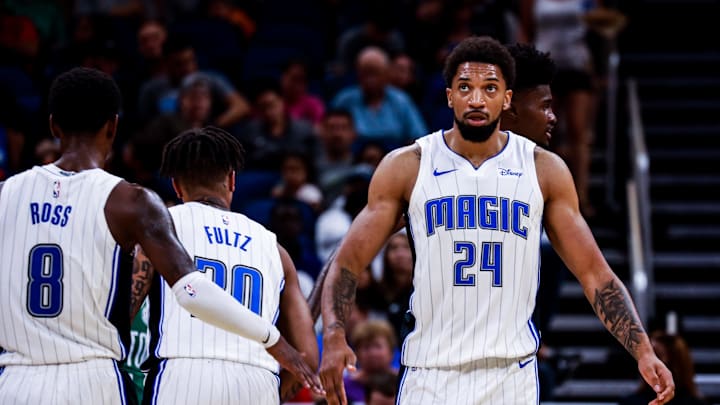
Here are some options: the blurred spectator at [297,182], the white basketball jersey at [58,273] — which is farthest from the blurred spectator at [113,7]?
the white basketball jersey at [58,273]

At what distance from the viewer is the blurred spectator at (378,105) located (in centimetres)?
1224

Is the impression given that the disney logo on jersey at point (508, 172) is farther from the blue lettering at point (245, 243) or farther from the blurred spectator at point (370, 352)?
the blurred spectator at point (370, 352)

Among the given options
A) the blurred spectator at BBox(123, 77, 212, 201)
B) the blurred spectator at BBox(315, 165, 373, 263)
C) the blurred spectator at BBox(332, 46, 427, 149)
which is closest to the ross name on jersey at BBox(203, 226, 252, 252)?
the blurred spectator at BBox(123, 77, 212, 201)

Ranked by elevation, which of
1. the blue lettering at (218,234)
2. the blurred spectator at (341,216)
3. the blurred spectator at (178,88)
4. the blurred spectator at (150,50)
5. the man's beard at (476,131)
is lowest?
the blue lettering at (218,234)

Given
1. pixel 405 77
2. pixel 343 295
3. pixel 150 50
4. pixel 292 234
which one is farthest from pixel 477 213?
pixel 150 50

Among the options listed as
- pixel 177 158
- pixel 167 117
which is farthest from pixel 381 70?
pixel 177 158

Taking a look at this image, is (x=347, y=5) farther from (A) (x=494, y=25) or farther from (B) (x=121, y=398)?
(B) (x=121, y=398)

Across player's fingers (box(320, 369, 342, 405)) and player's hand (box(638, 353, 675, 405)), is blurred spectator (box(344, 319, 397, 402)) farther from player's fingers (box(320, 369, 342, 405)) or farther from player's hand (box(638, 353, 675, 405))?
player's hand (box(638, 353, 675, 405))

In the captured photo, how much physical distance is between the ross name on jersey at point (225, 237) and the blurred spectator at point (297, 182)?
17.1 feet

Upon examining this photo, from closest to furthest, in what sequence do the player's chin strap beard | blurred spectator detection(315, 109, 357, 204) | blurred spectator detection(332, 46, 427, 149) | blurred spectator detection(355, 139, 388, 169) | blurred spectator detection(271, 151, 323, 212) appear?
1. the player's chin strap beard
2. blurred spectator detection(271, 151, 323, 212)
3. blurred spectator detection(355, 139, 388, 169)
4. blurred spectator detection(315, 109, 357, 204)
5. blurred spectator detection(332, 46, 427, 149)

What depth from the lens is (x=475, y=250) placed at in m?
5.73

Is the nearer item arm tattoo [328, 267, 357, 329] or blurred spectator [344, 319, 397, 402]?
arm tattoo [328, 267, 357, 329]

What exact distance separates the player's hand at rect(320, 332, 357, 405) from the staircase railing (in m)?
5.04

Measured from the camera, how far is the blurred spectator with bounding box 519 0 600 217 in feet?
38.1
